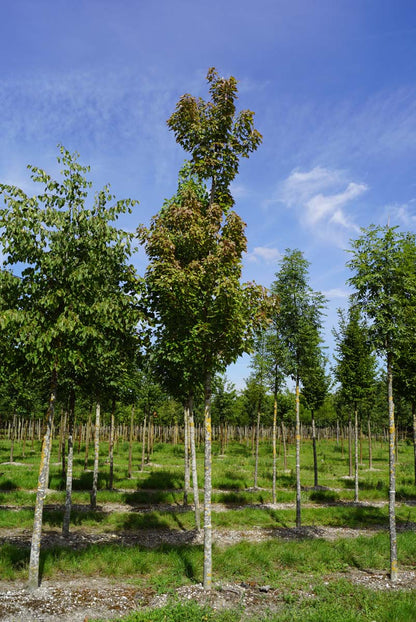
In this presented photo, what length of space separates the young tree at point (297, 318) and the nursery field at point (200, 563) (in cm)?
427

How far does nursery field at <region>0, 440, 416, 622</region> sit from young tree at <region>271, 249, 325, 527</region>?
4266 millimetres

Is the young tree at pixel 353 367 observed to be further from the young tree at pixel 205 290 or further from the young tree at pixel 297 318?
the young tree at pixel 205 290

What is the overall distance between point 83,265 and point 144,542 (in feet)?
33.3

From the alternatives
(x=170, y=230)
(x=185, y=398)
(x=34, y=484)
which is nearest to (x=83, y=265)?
(x=170, y=230)

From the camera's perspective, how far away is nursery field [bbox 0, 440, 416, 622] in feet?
30.2

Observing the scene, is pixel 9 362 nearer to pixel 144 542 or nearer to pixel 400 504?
pixel 144 542

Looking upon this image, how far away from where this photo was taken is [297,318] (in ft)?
60.9

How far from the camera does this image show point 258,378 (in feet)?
90.8

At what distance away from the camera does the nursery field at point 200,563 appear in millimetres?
9195

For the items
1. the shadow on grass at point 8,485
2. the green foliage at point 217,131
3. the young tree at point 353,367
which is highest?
the green foliage at point 217,131

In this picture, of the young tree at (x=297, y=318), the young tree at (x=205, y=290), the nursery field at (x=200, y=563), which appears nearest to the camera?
the nursery field at (x=200, y=563)

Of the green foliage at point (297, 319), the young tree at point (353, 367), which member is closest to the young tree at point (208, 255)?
the green foliage at point (297, 319)

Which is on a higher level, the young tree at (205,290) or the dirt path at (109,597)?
the young tree at (205,290)

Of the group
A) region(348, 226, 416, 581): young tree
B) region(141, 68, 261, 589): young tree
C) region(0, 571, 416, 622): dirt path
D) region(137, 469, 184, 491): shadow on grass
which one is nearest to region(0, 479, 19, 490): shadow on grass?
region(137, 469, 184, 491): shadow on grass
